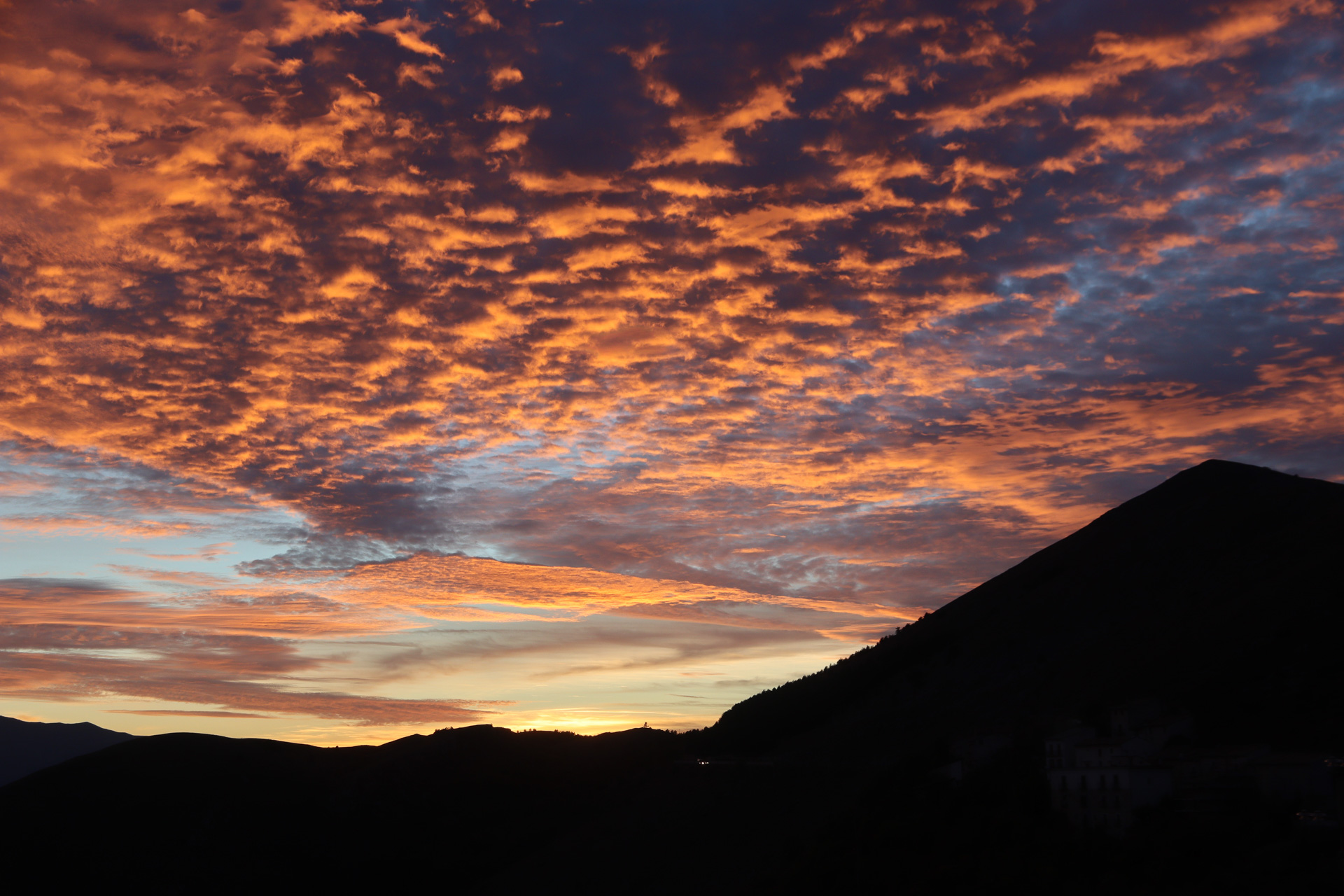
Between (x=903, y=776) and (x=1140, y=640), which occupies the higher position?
(x=1140, y=640)

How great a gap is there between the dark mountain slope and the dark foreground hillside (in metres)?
0.42

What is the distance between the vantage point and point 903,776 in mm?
96875

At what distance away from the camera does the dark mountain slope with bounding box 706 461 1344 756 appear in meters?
89.6

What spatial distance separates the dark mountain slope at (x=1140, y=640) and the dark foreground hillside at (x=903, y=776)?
1.39 ft

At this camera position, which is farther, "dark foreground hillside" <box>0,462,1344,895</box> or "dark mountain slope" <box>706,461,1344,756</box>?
"dark mountain slope" <box>706,461,1344,756</box>

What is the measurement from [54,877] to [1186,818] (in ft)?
433

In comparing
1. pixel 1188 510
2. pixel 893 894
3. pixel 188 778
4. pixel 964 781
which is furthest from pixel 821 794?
pixel 188 778

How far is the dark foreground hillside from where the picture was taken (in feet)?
229

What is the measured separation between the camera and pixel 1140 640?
113562 millimetres

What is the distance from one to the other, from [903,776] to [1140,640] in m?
37.3

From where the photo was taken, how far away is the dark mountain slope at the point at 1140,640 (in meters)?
89.6

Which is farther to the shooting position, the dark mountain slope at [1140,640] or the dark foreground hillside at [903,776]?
the dark mountain slope at [1140,640]

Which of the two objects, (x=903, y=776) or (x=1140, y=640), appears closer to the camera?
(x=903, y=776)

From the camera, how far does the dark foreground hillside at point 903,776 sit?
69.9 meters
